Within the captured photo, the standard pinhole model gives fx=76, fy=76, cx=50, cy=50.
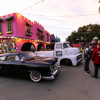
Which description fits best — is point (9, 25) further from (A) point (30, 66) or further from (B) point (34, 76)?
Result: (B) point (34, 76)

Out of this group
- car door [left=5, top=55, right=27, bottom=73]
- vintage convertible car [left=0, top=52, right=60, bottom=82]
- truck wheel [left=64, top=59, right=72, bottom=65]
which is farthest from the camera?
truck wheel [left=64, top=59, right=72, bottom=65]

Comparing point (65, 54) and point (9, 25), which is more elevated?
point (9, 25)

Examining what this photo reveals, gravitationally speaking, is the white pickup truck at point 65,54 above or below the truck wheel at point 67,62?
above

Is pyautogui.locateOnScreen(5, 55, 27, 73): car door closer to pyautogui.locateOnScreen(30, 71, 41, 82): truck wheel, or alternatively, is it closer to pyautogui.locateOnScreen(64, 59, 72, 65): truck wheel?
pyautogui.locateOnScreen(30, 71, 41, 82): truck wheel

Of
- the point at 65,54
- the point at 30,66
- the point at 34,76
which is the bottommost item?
the point at 34,76

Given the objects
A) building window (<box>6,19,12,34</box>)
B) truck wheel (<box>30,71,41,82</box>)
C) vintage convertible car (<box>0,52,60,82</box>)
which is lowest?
truck wheel (<box>30,71,41,82</box>)

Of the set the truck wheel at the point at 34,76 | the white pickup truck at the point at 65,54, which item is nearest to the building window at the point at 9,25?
the white pickup truck at the point at 65,54

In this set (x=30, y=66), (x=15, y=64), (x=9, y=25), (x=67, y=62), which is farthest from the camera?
(x=9, y=25)

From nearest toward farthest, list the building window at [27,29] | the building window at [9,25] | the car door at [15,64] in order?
the car door at [15,64]
the building window at [9,25]
the building window at [27,29]

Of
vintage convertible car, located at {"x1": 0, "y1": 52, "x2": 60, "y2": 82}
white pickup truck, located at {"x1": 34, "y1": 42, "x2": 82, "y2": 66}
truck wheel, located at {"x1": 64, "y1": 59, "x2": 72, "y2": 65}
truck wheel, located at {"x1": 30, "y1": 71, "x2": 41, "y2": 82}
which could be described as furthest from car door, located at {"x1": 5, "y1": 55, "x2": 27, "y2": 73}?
truck wheel, located at {"x1": 64, "y1": 59, "x2": 72, "y2": 65}

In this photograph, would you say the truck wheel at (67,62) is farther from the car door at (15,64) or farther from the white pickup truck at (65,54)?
the car door at (15,64)

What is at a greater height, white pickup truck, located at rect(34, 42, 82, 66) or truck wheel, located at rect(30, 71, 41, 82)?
white pickup truck, located at rect(34, 42, 82, 66)

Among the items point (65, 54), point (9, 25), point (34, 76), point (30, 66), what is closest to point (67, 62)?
point (65, 54)

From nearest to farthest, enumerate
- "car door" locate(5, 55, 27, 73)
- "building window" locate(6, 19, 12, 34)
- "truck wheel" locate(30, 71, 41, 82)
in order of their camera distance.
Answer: "truck wheel" locate(30, 71, 41, 82) → "car door" locate(5, 55, 27, 73) → "building window" locate(6, 19, 12, 34)
